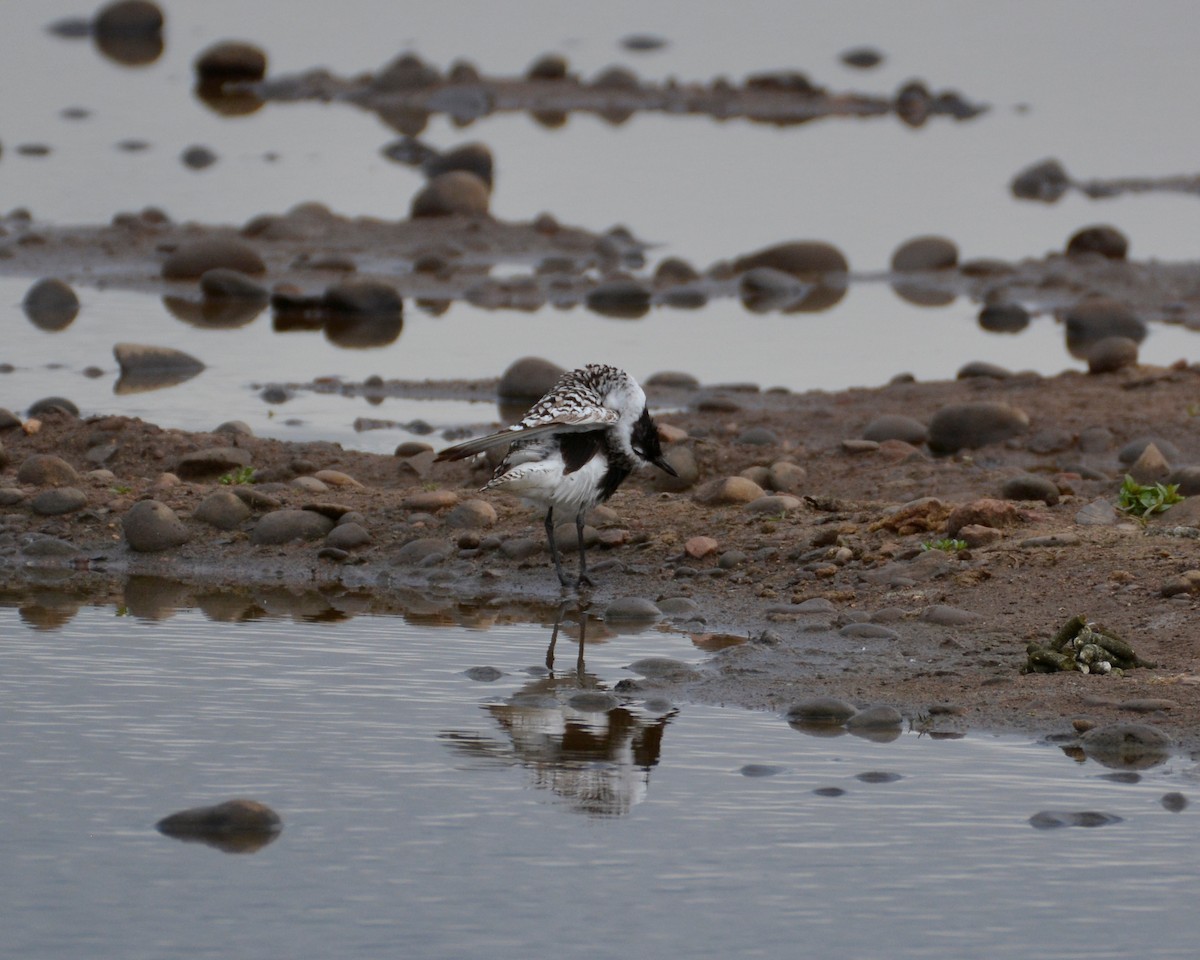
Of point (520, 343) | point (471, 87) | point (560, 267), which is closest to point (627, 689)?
point (520, 343)

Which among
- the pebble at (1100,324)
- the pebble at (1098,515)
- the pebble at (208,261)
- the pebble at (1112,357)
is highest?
the pebble at (208,261)

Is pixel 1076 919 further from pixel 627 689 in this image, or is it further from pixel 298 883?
pixel 627 689

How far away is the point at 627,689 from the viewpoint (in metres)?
8.27

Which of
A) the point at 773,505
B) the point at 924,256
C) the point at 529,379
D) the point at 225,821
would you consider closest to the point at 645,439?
the point at 773,505

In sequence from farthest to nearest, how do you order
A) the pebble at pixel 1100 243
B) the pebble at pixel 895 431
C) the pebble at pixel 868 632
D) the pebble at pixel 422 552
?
the pebble at pixel 1100 243, the pebble at pixel 895 431, the pebble at pixel 422 552, the pebble at pixel 868 632

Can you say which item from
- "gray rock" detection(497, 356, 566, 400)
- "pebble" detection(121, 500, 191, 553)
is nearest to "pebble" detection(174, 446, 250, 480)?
"pebble" detection(121, 500, 191, 553)

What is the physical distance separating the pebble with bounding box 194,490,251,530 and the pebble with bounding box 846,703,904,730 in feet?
14.5

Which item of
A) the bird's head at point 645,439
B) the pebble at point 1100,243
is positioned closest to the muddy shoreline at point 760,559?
the bird's head at point 645,439

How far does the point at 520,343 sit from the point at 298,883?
520 inches

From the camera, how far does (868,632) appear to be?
9.07 m

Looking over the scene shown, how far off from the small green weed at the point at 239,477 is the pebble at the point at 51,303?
303 inches

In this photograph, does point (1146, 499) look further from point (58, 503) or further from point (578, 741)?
point (58, 503)

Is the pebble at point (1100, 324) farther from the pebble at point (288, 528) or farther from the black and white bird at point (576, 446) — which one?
the pebble at point (288, 528)

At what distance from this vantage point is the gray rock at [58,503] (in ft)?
36.5
